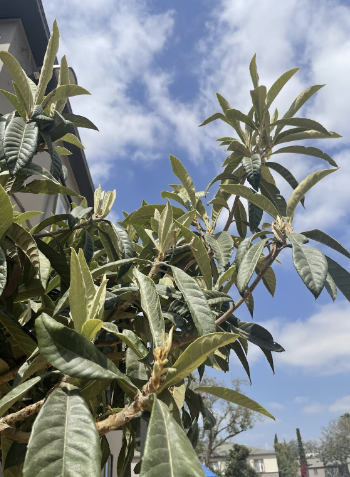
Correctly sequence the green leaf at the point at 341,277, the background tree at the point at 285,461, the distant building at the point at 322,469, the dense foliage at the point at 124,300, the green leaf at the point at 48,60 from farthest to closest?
the distant building at the point at 322,469, the background tree at the point at 285,461, the green leaf at the point at 48,60, the green leaf at the point at 341,277, the dense foliage at the point at 124,300

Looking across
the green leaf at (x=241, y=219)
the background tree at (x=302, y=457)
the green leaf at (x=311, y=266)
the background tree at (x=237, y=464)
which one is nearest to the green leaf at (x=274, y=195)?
the green leaf at (x=241, y=219)

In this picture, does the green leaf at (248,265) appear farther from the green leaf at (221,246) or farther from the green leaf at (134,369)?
the green leaf at (134,369)

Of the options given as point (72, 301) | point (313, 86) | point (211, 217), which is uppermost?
point (313, 86)

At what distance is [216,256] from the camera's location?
5.02 ft

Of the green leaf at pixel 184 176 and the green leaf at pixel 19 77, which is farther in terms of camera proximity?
the green leaf at pixel 184 176

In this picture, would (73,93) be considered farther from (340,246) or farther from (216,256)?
(340,246)

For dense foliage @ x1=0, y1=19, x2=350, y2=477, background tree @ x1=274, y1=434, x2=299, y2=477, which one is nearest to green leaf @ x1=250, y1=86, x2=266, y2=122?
dense foliage @ x1=0, y1=19, x2=350, y2=477

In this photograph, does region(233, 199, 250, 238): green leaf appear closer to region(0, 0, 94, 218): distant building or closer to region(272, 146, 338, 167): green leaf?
region(272, 146, 338, 167): green leaf

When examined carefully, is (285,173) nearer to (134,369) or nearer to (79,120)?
(79,120)

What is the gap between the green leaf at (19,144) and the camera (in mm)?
1238

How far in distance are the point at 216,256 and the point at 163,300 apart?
0.29 meters

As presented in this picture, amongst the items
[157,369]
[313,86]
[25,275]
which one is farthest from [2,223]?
[313,86]

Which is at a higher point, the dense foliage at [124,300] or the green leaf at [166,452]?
the dense foliage at [124,300]

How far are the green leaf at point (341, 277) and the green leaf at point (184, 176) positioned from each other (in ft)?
2.72
